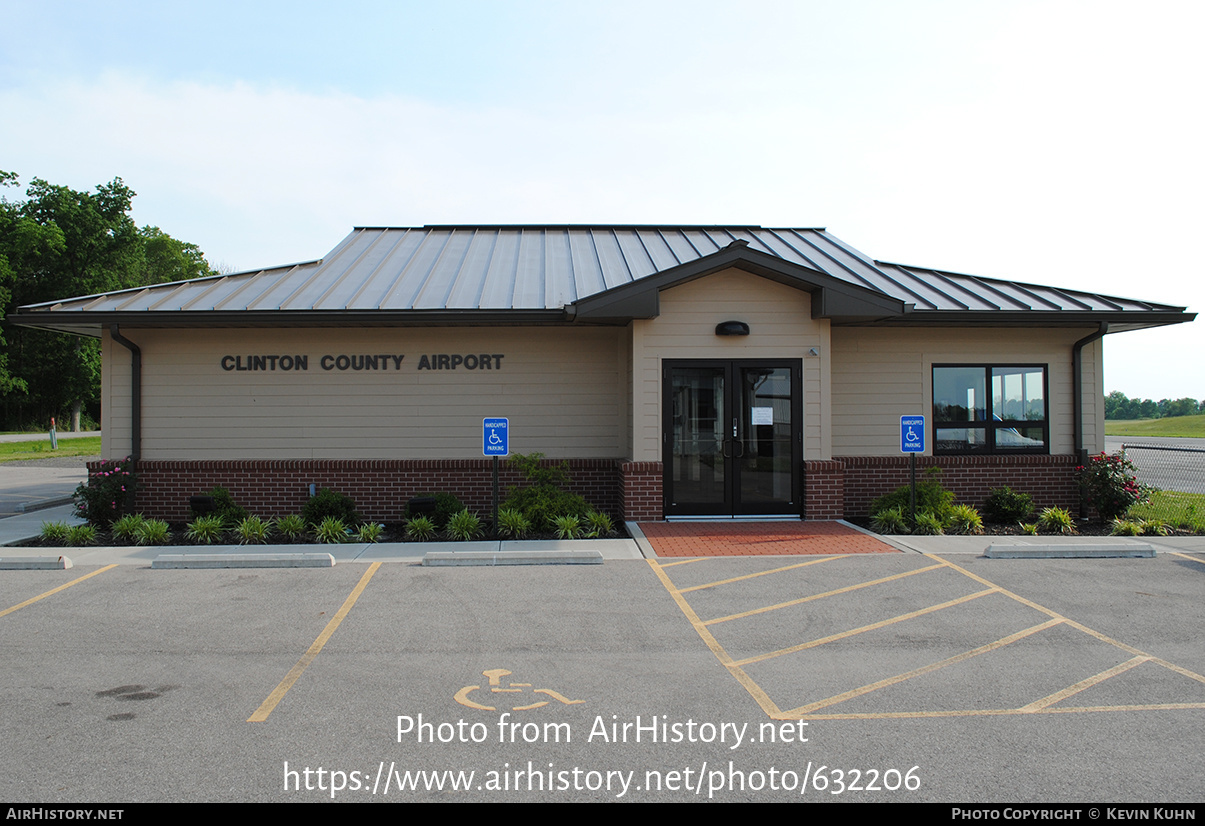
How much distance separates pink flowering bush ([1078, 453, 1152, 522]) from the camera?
1249 centimetres

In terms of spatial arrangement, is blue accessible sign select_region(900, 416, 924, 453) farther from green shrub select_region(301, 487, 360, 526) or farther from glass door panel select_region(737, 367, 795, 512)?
green shrub select_region(301, 487, 360, 526)

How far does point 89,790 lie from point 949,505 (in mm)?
11193

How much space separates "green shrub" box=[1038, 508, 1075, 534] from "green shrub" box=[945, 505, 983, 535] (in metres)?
1.07

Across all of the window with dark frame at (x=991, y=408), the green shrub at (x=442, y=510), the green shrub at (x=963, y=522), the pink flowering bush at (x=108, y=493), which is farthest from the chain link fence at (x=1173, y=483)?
the pink flowering bush at (x=108, y=493)

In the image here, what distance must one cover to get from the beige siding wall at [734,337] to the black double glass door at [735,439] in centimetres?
18

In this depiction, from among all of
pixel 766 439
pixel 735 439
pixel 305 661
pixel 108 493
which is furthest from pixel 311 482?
pixel 766 439

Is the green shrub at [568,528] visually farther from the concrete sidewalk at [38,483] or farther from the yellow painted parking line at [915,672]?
the concrete sidewalk at [38,483]

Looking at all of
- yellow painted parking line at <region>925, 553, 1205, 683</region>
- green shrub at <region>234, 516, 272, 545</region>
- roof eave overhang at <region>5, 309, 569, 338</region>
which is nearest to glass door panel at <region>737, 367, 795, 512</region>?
roof eave overhang at <region>5, 309, 569, 338</region>

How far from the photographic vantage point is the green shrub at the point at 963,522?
1140 centimetres

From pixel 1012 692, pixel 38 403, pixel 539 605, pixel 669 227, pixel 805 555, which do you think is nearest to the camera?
pixel 1012 692

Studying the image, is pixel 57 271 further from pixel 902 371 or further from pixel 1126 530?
pixel 1126 530
